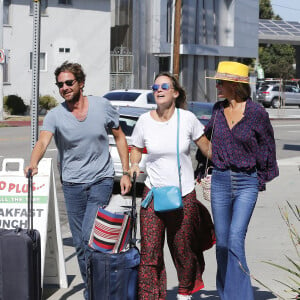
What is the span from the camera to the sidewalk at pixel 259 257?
6.83 meters

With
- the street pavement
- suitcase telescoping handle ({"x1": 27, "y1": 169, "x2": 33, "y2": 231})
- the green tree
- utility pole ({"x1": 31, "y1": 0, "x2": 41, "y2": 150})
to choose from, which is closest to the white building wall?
the street pavement

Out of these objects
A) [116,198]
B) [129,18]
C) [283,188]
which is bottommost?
[283,188]

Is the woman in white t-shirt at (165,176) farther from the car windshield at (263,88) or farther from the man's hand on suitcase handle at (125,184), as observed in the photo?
the car windshield at (263,88)

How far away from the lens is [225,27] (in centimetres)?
5231

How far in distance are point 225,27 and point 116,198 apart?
155ft

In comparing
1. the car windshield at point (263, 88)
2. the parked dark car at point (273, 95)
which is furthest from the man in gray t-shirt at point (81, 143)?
the car windshield at point (263, 88)

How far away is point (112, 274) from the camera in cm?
551

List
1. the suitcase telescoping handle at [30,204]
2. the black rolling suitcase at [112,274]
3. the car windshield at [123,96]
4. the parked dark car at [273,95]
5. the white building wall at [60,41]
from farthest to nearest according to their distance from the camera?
the parked dark car at [273,95], the white building wall at [60,41], the car windshield at [123,96], the suitcase telescoping handle at [30,204], the black rolling suitcase at [112,274]

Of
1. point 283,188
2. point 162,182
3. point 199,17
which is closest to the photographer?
point 162,182

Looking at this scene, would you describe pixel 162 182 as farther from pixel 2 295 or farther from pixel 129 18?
pixel 129 18

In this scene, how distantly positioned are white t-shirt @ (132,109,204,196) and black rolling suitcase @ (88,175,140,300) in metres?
0.60

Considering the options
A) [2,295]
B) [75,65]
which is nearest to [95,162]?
[75,65]

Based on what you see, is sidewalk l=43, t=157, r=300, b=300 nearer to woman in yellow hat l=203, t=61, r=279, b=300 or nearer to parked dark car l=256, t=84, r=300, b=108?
woman in yellow hat l=203, t=61, r=279, b=300

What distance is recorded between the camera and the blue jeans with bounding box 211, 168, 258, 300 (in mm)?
5844
